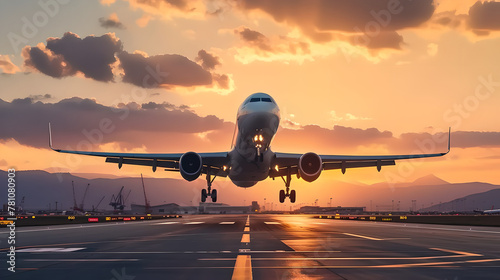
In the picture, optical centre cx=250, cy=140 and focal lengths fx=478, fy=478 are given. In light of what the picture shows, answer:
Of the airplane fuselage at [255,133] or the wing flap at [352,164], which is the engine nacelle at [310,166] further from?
the wing flap at [352,164]

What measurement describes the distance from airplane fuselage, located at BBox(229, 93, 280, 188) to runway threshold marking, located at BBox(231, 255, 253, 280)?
17.4 metres

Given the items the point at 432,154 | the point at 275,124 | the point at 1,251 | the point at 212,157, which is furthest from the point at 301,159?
the point at 1,251

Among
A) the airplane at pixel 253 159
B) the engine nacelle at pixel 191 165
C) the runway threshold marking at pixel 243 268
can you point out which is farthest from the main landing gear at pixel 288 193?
the runway threshold marking at pixel 243 268

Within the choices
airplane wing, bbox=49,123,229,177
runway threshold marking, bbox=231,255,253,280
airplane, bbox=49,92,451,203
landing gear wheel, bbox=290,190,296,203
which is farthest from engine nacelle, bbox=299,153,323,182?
runway threshold marking, bbox=231,255,253,280

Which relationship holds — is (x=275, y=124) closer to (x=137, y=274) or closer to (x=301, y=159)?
(x=301, y=159)

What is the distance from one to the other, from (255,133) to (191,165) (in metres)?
5.78

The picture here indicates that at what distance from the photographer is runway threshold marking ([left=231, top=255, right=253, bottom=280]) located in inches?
387

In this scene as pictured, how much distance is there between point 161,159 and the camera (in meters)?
39.7

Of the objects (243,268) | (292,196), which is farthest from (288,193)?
(243,268)

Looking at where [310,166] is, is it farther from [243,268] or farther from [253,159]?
[243,268]

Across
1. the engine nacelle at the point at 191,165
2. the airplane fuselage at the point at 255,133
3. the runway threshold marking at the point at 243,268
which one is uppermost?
the airplane fuselage at the point at 255,133

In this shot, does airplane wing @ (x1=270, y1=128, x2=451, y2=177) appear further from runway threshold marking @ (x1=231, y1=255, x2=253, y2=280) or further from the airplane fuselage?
runway threshold marking @ (x1=231, y1=255, x2=253, y2=280)

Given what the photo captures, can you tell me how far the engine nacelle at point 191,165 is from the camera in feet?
111

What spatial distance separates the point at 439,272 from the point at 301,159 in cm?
2369
